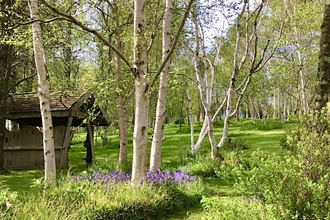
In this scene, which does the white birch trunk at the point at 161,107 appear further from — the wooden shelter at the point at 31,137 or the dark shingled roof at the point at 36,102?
the wooden shelter at the point at 31,137

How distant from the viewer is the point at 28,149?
1483 centimetres

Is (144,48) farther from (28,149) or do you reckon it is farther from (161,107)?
(28,149)

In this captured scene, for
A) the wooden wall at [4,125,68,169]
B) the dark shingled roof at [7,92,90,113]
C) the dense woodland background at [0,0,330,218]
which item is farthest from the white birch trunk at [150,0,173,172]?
the wooden wall at [4,125,68,169]

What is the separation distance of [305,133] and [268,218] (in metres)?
1.15

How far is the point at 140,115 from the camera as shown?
6.06 metres

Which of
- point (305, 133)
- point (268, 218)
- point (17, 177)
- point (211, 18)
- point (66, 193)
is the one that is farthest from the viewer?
point (211, 18)

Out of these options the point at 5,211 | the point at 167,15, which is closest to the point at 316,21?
the point at 167,15

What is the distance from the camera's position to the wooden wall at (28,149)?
580 inches

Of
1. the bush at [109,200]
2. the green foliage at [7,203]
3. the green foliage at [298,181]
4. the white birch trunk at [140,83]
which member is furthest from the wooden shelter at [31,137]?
the green foliage at [298,181]

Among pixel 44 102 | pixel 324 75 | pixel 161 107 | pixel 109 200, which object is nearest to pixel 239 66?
pixel 161 107

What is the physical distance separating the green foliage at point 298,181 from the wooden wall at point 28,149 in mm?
11827

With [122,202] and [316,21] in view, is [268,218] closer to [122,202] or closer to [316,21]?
[122,202]

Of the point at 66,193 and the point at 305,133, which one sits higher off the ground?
the point at 305,133

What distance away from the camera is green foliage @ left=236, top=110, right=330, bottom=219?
3.60 metres
